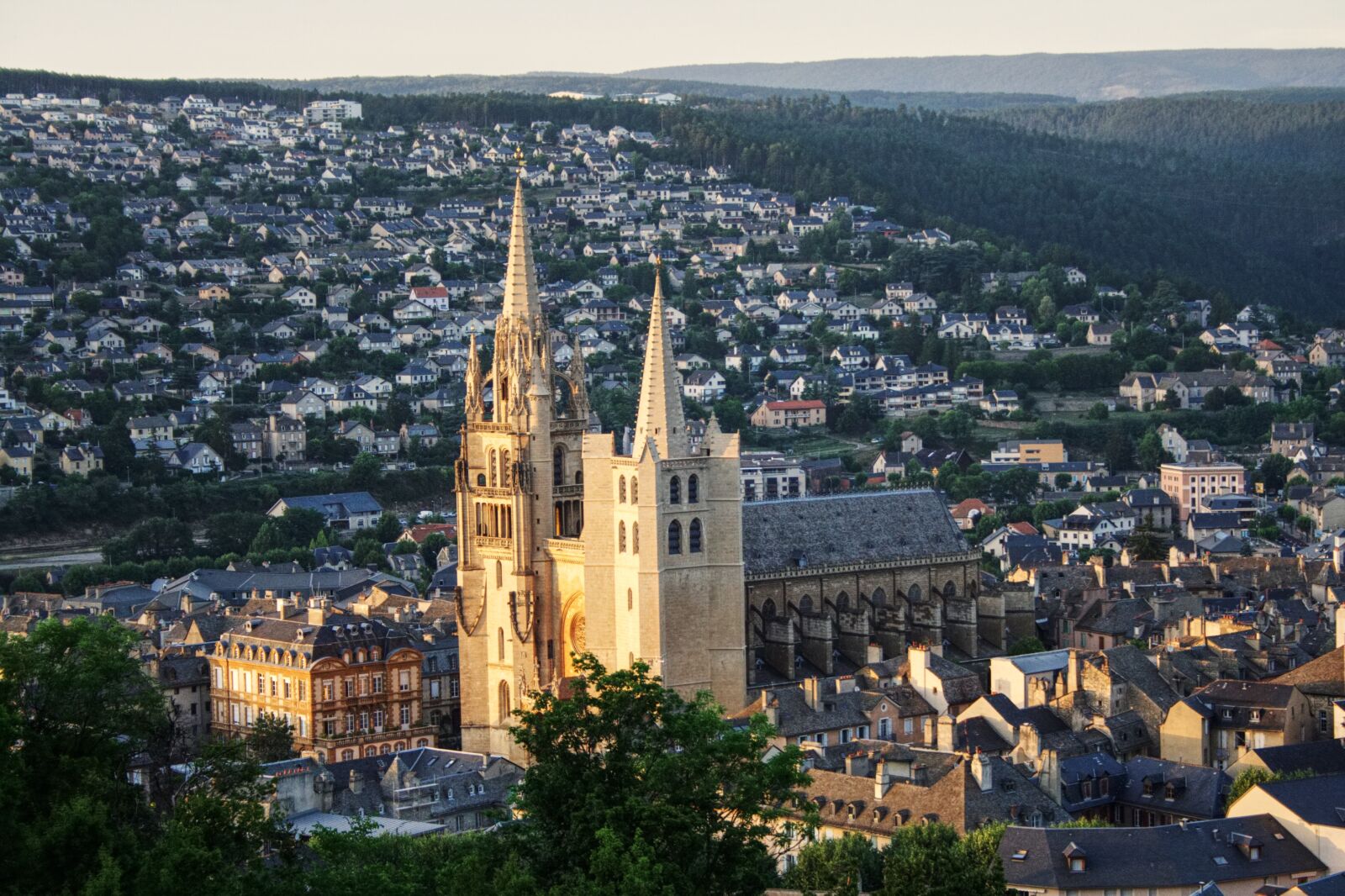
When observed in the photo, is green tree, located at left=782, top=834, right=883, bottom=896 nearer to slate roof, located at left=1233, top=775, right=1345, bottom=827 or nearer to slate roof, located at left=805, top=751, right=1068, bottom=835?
slate roof, located at left=805, top=751, right=1068, bottom=835

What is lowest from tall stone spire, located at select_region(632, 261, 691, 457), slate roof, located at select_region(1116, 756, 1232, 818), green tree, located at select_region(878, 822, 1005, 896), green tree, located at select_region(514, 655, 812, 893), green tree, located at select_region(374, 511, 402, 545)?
green tree, located at select_region(374, 511, 402, 545)

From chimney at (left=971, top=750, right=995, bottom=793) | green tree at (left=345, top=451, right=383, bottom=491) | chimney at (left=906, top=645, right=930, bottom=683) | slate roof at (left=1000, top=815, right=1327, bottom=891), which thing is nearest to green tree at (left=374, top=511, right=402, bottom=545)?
green tree at (left=345, top=451, right=383, bottom=491)

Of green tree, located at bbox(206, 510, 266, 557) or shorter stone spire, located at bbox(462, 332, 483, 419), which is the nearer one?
shorter stone spire, located at bbox(462, 332, 483, 419)

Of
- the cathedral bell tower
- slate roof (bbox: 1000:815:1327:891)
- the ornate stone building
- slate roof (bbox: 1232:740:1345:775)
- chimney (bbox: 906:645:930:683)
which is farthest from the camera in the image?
the ornate stone building

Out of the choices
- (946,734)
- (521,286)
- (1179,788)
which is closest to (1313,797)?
(1179,788)

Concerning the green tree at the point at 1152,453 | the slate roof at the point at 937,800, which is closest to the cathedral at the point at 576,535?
the slate roof at the point at 937,800

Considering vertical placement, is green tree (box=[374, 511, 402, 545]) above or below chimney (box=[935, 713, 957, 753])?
below

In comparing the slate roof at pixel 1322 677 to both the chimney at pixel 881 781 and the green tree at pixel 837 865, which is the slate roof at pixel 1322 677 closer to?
the chimney at pixel 881 781
